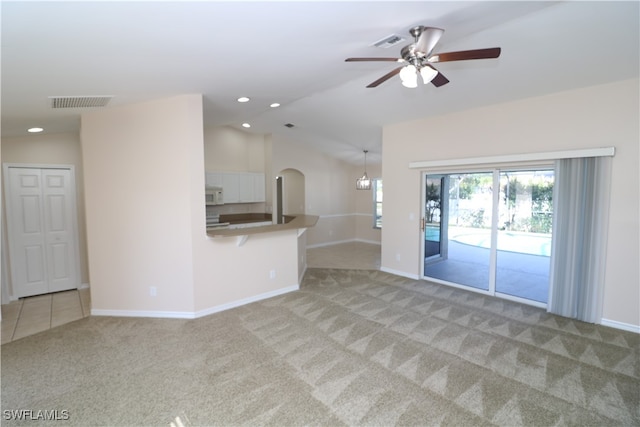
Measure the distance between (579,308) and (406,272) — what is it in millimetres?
2384

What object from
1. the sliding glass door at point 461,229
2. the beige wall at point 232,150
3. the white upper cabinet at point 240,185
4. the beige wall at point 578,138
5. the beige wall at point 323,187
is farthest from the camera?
the beige wall at point 323,187

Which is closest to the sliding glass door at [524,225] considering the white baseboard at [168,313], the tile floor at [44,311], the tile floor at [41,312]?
the tile floor at [44,311]

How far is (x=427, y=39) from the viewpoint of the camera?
1981 millimetres

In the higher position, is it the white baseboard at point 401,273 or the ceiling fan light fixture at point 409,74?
the ceiling fan light fixture at point 409,74

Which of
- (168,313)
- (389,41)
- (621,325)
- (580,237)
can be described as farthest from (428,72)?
(168,313)

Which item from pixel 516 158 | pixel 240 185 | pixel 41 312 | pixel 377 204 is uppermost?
pixel 516 158

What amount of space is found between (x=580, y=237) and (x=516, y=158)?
3.91ft

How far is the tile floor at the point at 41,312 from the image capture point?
3.54m

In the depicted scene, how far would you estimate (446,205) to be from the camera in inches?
212

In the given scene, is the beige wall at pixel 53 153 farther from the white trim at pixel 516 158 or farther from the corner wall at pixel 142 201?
the white trim at pixel 516 158

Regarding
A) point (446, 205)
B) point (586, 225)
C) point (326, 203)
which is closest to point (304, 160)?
point (326, 203)

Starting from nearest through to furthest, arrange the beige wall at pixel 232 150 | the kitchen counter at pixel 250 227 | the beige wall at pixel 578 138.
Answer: the beige wall at pixel 578 138 → the kitchen counter at pixel 250 227 → the beige wall at pixel 232 150

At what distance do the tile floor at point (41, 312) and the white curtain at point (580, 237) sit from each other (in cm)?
601

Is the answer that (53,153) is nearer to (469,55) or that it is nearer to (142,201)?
(142,201)
